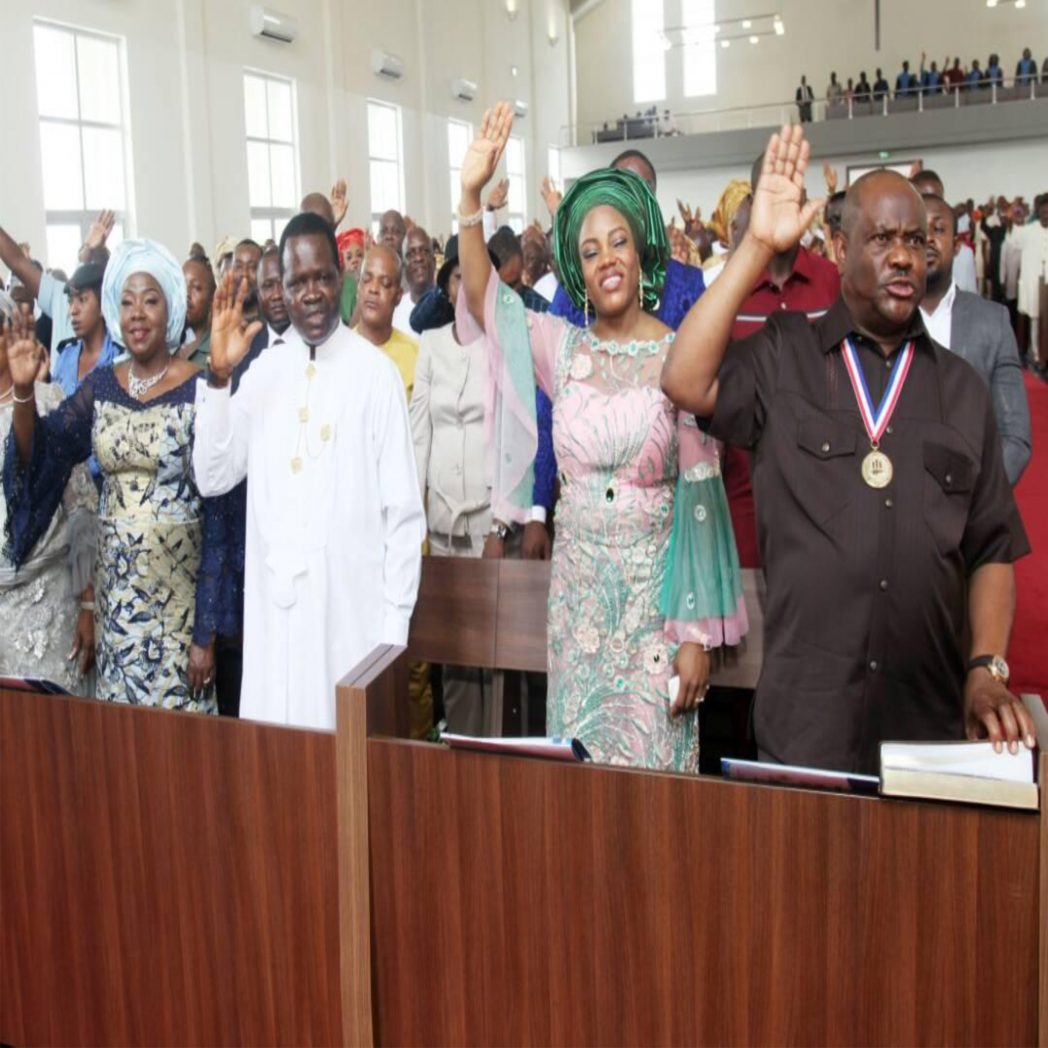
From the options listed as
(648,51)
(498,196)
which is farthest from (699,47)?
(498,196)

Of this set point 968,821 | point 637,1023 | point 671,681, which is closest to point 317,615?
point 671,681

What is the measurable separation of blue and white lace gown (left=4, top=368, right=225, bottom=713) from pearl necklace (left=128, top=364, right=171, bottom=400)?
2cm

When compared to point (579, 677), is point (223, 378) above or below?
above

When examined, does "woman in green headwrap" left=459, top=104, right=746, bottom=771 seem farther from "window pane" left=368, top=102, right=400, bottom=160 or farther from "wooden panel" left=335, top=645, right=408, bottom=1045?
"window pane" left=368, top=102, right=400, bottom=160

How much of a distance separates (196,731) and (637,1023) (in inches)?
30.7

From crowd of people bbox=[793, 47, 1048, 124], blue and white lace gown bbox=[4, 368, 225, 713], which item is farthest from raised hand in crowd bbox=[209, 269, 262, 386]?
crowd of people bbox=[793, 47, 1048, 124]

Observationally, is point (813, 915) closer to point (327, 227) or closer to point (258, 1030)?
point (258, 1030)

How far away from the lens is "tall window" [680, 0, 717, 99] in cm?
2289

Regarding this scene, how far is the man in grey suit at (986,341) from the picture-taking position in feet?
9.63

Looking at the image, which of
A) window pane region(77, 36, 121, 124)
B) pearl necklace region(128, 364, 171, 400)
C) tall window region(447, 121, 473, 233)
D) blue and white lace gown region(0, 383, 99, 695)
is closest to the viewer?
pearl necklace region(128, 364, 171, 400)

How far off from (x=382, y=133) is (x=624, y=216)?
12.8 m

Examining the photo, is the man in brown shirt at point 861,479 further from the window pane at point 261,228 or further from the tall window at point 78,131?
the window pane at point 261,228

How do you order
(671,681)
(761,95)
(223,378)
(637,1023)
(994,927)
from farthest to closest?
(761,95) → (223,378) → (671,681) → (637,1023) → (994,927)

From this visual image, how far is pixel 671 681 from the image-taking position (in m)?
2.37
